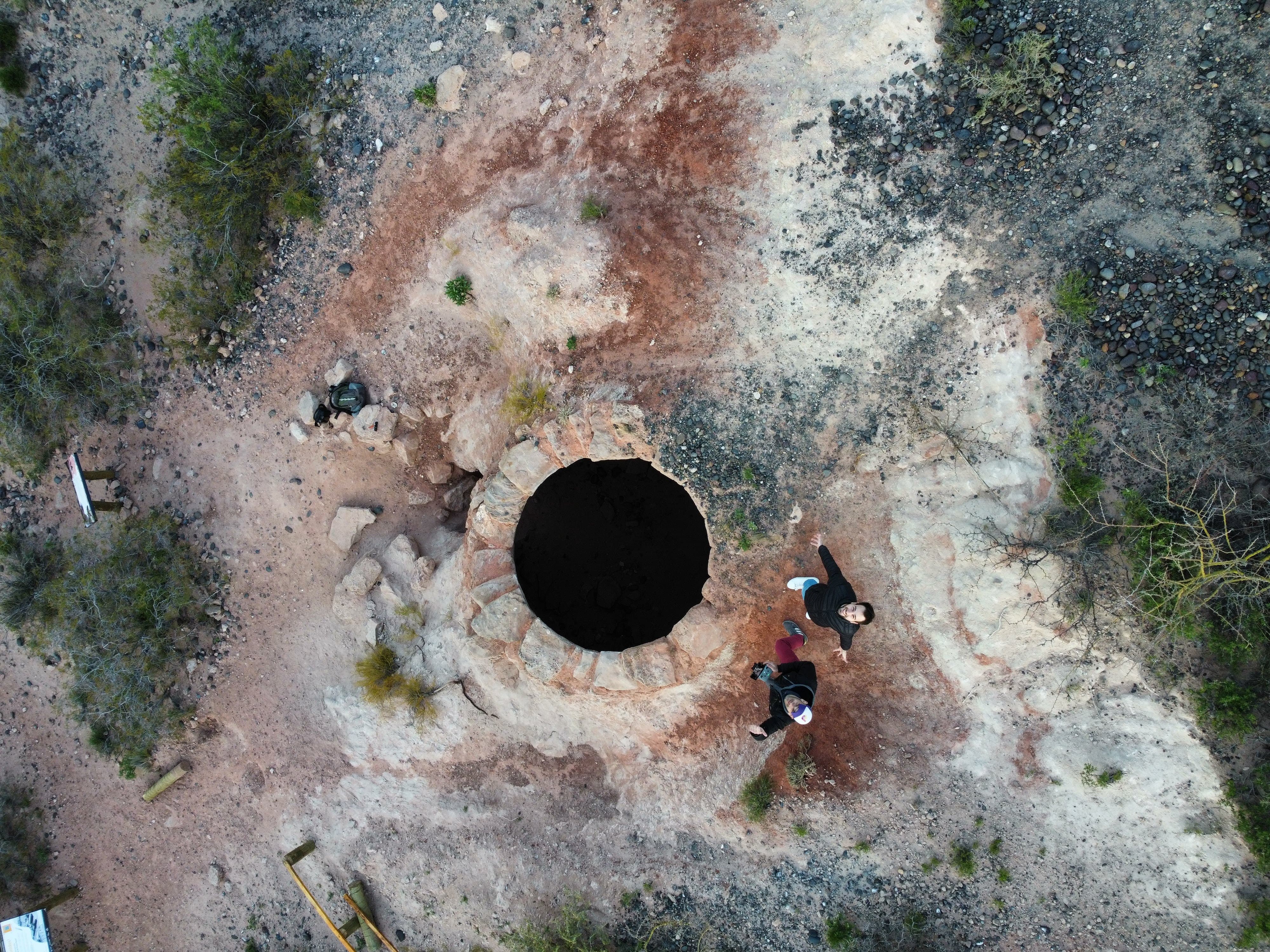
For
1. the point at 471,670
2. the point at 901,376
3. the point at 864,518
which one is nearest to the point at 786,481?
the point at 864,518

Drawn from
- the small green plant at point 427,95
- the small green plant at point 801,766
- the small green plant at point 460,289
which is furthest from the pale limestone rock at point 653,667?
the small green plant at point 427,95

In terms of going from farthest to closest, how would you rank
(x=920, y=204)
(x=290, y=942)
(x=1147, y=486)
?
1. (x=290, y=942)
2. (x=920, y=204)
3. (x=1147, y=486)

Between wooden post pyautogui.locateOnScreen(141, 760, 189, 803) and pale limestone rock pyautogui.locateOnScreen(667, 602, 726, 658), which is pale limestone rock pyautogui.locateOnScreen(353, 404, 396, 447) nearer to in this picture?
pale limestone rock pyautogui.locateOnScreen(667, 602, 726, 658)

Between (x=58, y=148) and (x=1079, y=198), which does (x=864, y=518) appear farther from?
(x=58, y=148)

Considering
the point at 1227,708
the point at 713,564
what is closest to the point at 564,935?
the point at 713,564

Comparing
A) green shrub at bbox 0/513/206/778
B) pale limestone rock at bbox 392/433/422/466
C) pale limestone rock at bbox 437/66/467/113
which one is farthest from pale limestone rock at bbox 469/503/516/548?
pale limestone rock at bbox 437/66/467/113

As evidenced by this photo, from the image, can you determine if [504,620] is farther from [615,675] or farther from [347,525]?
[347,525]
